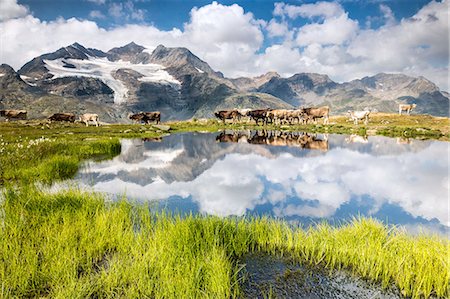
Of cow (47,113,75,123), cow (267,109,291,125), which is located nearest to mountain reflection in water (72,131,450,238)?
cow (267,109,291,125)

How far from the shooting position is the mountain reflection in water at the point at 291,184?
12.8m

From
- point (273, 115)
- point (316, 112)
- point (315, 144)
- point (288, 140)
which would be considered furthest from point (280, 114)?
point (315, 144)

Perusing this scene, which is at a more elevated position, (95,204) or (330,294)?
(95,204)

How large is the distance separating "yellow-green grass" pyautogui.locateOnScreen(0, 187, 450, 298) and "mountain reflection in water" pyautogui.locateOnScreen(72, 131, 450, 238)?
124 inches

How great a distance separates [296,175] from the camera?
20.4 metres

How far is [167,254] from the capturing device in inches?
281

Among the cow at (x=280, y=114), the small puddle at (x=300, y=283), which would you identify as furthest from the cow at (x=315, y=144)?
the cow at (x=280, y=114)

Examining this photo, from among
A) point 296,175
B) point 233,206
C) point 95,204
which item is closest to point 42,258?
point 95,204

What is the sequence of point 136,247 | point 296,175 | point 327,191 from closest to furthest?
point 136,247 → point 327,191 → point 296,175

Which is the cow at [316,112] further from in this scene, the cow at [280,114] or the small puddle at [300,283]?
the small puddle at [300,283]

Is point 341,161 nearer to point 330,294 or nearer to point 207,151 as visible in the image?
point 207,151

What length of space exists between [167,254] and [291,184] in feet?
39.1

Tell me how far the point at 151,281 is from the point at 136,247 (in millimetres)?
1560

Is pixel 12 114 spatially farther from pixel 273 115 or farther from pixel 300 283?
pixel 300 283
